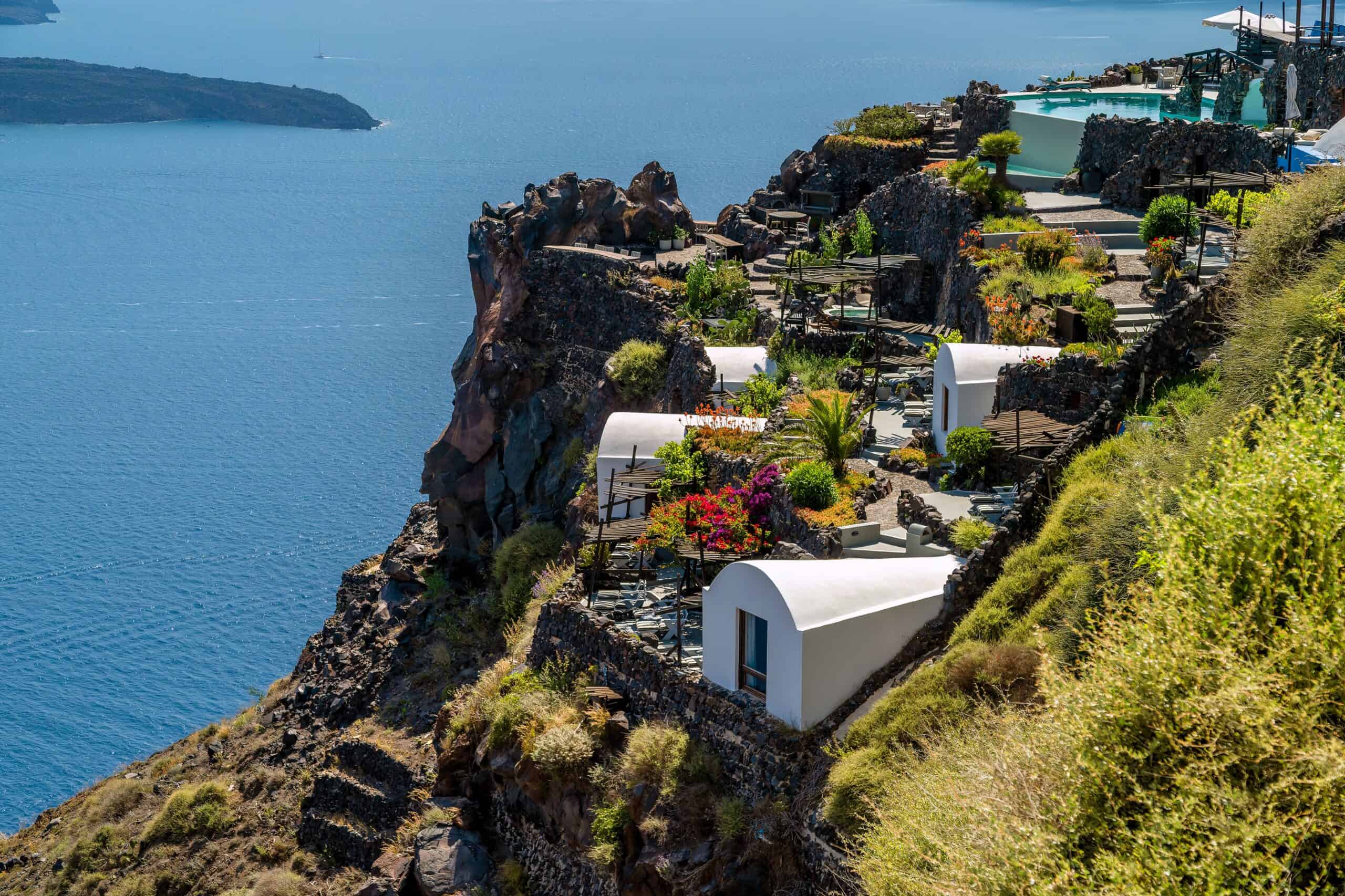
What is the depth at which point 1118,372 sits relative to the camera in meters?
26.3

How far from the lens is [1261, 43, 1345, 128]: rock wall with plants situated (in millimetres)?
42656

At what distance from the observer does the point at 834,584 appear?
22312mm

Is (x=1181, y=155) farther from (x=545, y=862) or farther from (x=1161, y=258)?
(x=545, y=862)

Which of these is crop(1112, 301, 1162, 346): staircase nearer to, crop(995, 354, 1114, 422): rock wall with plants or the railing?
crop(995, 354, 1114, 422): rock wall with plants

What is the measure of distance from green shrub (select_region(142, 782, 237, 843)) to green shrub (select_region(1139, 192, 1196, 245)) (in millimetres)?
28231

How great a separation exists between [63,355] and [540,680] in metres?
115

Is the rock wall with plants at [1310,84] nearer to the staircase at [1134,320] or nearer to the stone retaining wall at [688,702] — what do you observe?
the staircase at [1134,320]

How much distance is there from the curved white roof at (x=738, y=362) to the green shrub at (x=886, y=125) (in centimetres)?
2069

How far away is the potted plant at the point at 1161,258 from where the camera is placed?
34.6m

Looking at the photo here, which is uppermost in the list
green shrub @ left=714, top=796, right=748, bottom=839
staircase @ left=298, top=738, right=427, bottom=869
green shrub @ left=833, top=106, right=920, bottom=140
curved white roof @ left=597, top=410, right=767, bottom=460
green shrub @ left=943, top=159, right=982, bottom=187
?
green shrub @ left=833, top=106, right=920, bottom=140

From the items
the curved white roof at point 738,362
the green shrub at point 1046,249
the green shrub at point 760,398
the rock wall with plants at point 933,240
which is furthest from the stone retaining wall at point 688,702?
the green shrub at point 1046,249

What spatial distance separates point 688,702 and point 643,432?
10538mm

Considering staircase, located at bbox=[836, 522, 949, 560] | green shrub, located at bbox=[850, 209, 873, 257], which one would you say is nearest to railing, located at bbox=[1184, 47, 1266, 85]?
green shrub, located at bbox=[850, 209, 873, 257]

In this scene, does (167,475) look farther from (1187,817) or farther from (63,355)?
(1187,817)
